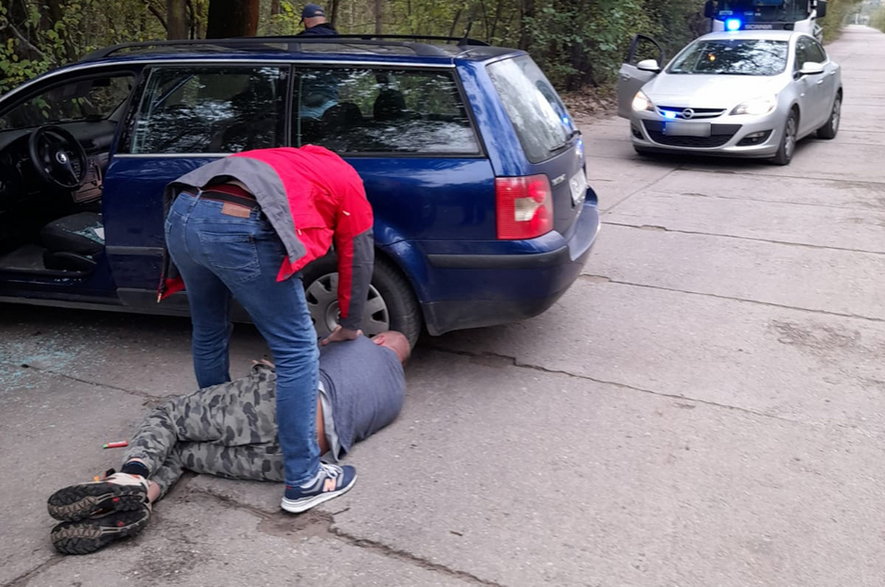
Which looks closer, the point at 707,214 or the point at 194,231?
the point at 194,231

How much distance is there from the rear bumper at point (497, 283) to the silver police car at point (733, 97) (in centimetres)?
633

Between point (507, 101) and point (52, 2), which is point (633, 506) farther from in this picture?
point (52, 2)

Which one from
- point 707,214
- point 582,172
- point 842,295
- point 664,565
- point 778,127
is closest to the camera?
point 664,565

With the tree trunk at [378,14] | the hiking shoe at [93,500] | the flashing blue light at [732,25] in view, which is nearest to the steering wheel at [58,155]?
the hiking shoe at [93,500]

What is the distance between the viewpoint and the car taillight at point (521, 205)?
4.10 meters

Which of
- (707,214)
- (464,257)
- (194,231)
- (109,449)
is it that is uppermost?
(194,231)

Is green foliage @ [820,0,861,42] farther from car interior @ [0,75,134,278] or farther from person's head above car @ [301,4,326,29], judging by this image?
car interior @ [0,75,134,278]

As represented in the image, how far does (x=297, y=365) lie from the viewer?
10.5ft

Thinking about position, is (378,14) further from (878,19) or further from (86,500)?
(878,19)

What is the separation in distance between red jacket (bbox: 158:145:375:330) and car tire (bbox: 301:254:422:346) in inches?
33.8

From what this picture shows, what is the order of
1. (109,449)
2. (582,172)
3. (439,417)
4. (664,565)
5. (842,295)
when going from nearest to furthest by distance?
(664,565) < (109,449) < (439,417) < (582,172) < (842,295)

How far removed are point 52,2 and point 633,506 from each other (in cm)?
1032

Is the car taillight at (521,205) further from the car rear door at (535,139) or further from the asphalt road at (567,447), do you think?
the asphalt road at (567,447)

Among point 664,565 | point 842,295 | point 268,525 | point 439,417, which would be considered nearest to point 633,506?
point 664,565
